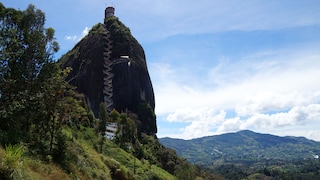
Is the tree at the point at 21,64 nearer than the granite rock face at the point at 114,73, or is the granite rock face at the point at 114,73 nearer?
the tree at the point at 21,64

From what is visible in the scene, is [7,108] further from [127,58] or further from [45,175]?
[127,58]

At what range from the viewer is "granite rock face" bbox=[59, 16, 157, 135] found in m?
→ 63.7

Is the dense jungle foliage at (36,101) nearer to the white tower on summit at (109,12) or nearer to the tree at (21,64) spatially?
the tree at (21,64)

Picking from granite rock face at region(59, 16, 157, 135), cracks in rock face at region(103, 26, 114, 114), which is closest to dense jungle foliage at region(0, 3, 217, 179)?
granite rock face at region(59, 16, 157, 135)

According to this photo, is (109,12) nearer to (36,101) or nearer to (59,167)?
(36,101)

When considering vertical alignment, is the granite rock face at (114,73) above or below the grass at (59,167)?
above

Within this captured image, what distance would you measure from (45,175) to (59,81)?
21.5ft

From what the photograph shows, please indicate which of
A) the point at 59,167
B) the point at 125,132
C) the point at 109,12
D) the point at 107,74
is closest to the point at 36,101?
the point at 59,167

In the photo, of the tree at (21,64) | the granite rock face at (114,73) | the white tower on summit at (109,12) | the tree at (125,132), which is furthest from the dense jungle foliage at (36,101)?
the white tower on summit at (109,12)

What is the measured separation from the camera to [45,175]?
36.5 ft

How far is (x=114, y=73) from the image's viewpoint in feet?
218

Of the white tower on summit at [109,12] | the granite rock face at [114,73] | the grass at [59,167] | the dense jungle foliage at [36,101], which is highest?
the white tower on summit at [109,12]

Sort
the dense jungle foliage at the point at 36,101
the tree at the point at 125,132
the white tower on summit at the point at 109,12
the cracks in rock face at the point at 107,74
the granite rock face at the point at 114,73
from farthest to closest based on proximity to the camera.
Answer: the white tower on summit at the point at 109,12
the granite rock face at the point at 114,73
the cracks in rock face at the point at 107,74
the tree at the point at 125,132
the dense jungle foliage at the point at 36,101

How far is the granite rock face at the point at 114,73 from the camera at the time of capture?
63.7m
